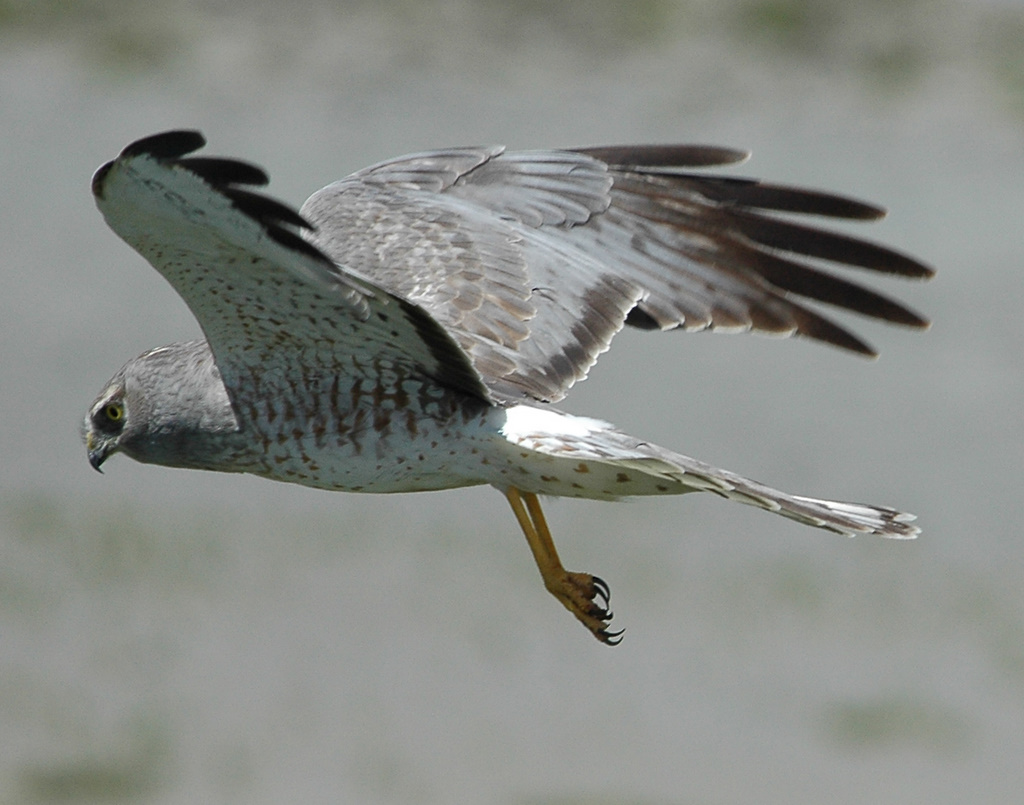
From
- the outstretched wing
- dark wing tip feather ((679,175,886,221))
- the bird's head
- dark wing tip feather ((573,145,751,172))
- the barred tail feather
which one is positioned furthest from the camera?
dark wing tip feather ((573,145,751,172))

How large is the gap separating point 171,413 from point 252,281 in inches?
34.5

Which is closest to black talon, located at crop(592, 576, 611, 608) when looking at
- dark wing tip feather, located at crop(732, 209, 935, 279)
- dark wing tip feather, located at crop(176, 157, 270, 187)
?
dark wing tip feather, located at crop(732, 209, 935, 279)

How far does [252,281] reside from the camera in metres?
5.91

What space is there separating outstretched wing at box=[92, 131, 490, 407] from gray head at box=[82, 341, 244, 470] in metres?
0.11

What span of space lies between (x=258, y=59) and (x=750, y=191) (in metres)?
13.0

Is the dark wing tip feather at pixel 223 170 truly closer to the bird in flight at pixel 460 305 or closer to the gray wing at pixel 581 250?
the bird in flight at pixel 460 305

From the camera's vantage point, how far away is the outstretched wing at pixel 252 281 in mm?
5371

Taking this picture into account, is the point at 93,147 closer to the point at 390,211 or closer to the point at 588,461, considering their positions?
the point at 390,211

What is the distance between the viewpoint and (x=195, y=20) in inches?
814

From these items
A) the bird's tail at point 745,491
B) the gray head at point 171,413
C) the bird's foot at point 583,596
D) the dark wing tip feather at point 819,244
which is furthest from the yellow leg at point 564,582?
the dark wing tip feather at point 819,244

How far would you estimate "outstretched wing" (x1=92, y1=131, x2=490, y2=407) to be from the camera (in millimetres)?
5371

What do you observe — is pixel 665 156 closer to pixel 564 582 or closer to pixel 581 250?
pixel 581 250

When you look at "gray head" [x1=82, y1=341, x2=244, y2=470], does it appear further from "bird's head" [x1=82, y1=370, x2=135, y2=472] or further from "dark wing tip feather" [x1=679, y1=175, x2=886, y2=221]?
"dark wing tip feather" [x1=679, y1=175, x2=886, y2=221]

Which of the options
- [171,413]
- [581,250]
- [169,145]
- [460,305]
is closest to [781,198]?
[581,250]
